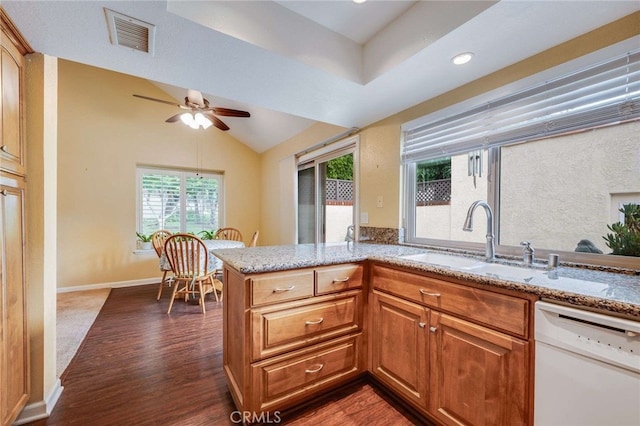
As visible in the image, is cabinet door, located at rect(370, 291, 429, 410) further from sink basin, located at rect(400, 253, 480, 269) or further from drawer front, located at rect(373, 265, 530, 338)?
sink basin, located at rect(400, 253, 480, 269)

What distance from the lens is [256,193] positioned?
16.8 feet

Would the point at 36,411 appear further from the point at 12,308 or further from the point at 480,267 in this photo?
the point at 480,267

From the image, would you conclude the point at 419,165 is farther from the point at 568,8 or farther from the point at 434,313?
the point at 434,313

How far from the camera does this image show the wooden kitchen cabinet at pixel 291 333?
4.20 feet

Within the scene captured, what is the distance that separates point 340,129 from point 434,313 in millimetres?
2147

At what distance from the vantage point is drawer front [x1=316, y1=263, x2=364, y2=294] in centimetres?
147

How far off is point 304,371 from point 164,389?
3.21ft

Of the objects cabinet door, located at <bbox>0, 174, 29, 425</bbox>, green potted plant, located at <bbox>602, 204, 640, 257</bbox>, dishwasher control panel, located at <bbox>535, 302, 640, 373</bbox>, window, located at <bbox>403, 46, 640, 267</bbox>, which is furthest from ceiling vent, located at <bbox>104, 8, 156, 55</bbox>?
green potted plant, located at <bbox>602, 204, 640, 257</bbox>

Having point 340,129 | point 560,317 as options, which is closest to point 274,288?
point 560,317

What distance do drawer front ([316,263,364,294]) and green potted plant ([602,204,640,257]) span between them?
1.27 meters

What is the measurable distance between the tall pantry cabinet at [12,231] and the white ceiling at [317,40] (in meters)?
0.21

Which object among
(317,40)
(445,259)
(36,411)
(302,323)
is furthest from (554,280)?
(36,411)

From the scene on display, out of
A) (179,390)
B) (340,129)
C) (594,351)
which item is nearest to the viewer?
(594,351)

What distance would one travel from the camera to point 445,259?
5.70 feet
